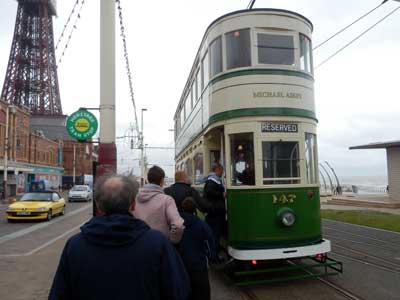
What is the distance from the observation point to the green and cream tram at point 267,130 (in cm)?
594

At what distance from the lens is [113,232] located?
6.15 ft

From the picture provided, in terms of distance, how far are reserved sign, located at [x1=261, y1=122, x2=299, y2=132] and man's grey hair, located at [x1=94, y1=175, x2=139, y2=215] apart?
171 inches

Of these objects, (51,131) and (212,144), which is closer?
(212,144)

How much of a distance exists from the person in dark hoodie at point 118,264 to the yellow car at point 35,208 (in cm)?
1544

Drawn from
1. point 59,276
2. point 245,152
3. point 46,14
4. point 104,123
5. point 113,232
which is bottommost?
point 59,276

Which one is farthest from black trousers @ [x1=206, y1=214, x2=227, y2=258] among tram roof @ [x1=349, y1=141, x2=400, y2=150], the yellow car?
tram roof @ [x1=349, y1=141, x2=400, y2=150]

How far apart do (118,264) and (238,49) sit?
17.5 ft

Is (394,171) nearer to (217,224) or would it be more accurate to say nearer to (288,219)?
(288,219)

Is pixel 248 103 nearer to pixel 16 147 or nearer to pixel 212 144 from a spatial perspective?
pixel 212 144

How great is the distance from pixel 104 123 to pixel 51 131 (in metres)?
62.3

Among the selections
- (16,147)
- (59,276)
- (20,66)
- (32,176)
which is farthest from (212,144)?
(20,66)

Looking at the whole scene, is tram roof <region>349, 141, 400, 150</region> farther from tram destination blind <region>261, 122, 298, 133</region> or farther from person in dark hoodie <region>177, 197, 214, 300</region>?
person in dark hoodie <region>177, 197, 214, 300</region>

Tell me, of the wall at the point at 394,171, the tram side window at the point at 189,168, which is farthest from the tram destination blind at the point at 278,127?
the wall at the point at 394,171

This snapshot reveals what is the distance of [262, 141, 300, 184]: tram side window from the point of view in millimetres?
6124
